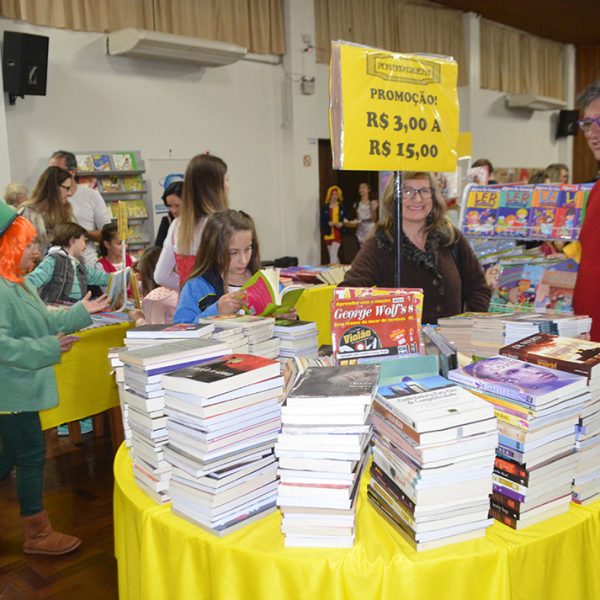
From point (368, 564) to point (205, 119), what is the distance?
8.22 m

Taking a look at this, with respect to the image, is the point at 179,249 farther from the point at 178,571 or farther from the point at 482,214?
the point at 178,571

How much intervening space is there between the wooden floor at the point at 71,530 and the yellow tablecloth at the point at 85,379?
40 centimetres

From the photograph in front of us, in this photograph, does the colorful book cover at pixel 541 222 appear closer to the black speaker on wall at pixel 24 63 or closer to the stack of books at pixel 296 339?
the stack of books at pixel 296 339

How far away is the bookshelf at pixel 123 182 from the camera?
7.24m

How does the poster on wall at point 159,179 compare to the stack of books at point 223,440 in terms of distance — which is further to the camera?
the poster on wall at point 159,179

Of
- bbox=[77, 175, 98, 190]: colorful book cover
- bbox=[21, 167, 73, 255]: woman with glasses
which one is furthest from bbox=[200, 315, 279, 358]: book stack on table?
bbox=[77, 175, 98, 190]: colorful book cover

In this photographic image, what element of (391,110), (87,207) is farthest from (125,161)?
(391,110)

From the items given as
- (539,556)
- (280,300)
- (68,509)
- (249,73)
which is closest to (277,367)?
(539,556)

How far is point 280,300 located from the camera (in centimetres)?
218

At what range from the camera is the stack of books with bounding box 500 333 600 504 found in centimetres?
132

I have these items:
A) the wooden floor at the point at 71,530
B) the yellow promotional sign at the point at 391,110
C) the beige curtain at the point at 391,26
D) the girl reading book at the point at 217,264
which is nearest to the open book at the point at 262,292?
the girl reading book at the point at 217,264

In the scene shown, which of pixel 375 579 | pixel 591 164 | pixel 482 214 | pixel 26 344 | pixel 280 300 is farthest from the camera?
pixel 591 164

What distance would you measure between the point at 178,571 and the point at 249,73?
875 centimetres

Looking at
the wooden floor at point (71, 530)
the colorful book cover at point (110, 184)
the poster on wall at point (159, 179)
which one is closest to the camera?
the wooden floor at point (71, 530)
